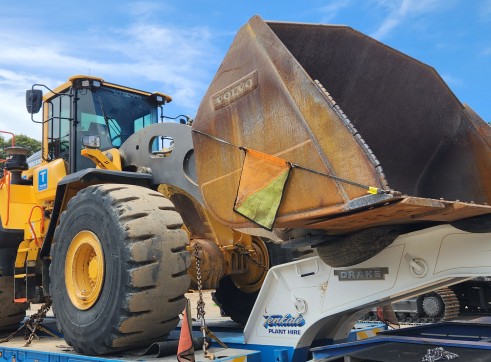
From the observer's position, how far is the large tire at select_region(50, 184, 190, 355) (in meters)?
3.81

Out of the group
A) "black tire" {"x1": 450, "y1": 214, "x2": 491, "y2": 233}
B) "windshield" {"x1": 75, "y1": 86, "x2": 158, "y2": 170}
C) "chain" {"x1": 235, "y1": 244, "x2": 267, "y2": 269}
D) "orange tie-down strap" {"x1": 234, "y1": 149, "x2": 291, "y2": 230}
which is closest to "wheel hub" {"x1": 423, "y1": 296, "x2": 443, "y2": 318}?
"chain" {"x1": 235, "y1": 244, "x2": 267, "y2": 269}

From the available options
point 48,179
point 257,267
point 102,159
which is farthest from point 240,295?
point 48,179

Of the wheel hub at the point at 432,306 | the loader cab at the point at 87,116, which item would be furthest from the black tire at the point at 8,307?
the wheel hub at the point at 432,306

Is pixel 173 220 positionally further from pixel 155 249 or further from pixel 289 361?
pixel 289 361

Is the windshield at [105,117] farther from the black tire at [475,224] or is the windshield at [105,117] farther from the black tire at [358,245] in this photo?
the black tire at [475,224]

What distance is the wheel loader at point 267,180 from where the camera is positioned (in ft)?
9.82

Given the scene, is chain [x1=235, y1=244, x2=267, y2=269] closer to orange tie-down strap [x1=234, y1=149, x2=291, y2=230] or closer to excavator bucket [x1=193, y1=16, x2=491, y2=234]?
excavator bucket [x1=193, y1=16, x2=491, y2=234]

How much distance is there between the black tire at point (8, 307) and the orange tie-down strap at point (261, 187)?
4256 mm

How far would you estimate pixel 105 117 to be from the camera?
643 cm

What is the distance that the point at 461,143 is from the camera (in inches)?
156

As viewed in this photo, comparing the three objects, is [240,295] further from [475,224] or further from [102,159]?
[475,224]

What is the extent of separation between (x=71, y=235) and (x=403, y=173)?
2.67 meters

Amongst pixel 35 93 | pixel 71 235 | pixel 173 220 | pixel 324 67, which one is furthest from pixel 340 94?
pixel 35 93

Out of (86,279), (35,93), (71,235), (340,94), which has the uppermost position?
(35,93)
